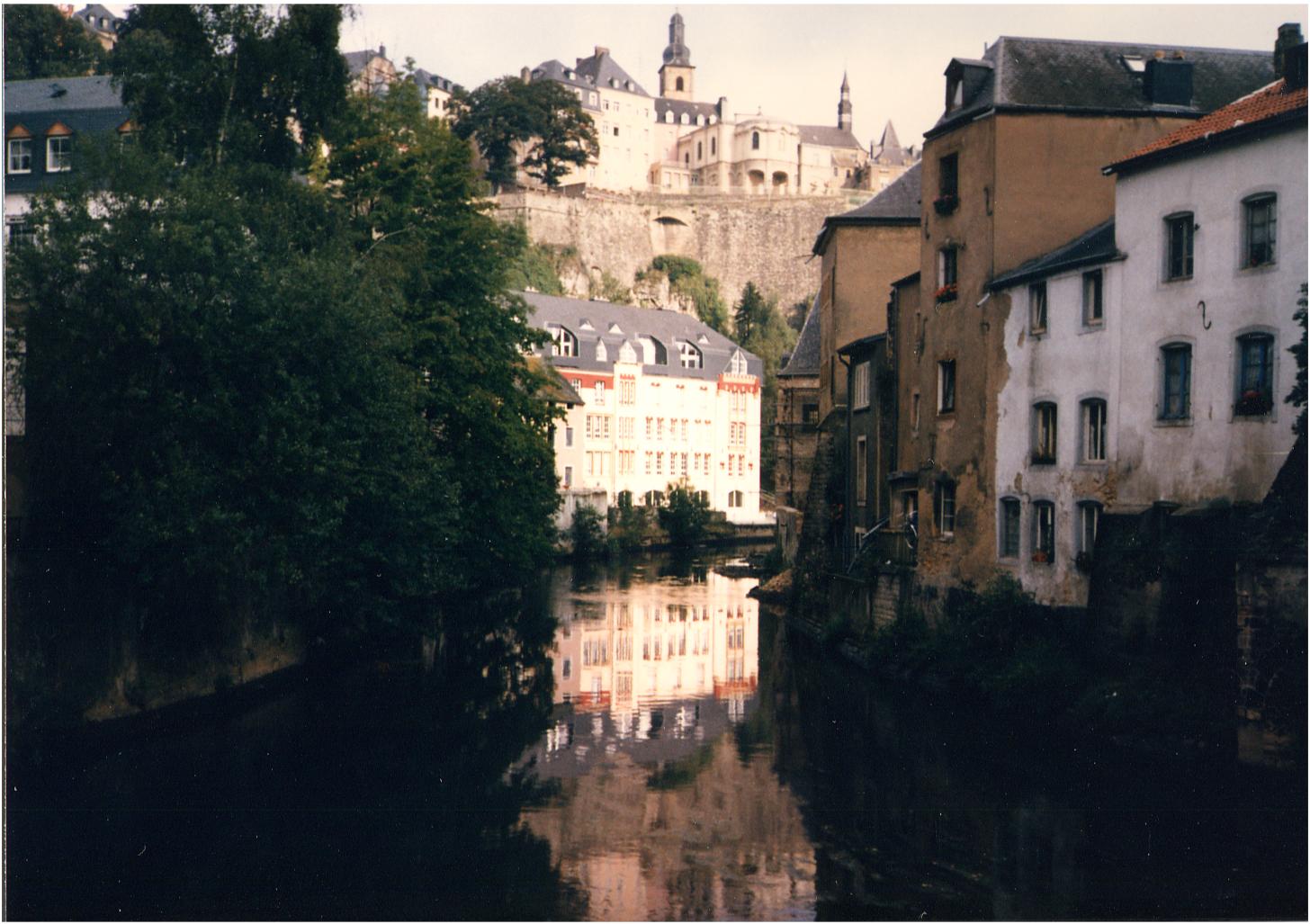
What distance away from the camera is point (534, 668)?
30844mm

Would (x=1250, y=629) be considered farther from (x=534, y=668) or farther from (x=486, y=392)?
(x=486, y=392)

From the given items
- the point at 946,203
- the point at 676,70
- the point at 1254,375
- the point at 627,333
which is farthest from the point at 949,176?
Answer: the point at 676,70

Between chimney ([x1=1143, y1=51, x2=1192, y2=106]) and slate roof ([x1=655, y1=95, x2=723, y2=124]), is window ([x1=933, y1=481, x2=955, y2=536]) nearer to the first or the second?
chimney ([x1=1143, y1=51, x2=1192, y2=106])

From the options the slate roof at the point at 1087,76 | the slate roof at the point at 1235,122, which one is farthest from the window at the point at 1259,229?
the slate roof at the point at 1087,76

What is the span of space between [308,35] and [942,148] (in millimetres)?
12594

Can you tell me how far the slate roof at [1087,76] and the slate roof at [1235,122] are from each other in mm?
4014

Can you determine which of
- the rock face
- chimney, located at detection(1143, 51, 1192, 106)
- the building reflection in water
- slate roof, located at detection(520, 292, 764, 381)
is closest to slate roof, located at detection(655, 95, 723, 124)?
the rock face

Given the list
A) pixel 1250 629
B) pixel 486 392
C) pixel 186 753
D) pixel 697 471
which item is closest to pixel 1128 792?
pixel 1250 629

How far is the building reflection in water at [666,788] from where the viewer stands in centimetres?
1555

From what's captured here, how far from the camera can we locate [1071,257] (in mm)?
25047

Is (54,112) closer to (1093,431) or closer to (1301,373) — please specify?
(1093,431)

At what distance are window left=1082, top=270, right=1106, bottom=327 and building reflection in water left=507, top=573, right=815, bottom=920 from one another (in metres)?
8.62

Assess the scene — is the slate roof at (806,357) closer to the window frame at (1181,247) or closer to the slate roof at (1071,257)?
the slate roof at (1071,257)

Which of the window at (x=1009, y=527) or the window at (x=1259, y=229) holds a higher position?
the window at (x=1259, y=229)
